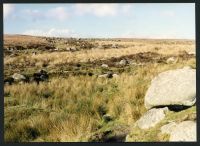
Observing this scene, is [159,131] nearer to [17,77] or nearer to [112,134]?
[112,134]

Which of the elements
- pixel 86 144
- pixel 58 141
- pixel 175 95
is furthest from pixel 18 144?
pixel 175 95

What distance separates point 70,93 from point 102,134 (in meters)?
2.83

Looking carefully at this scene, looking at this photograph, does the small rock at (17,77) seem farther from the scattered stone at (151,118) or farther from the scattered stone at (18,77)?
the scattered stone at (151,118)

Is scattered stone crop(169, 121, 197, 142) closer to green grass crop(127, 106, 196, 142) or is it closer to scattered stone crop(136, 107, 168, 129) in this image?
green grass crop(127, 106, 196, 142)

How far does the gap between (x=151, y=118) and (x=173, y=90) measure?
2.01ft

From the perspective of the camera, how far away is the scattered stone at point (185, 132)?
6.66m

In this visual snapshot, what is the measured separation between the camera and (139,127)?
7.60 meters

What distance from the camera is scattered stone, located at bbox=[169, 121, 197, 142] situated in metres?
6.66

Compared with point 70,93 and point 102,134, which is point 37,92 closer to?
point 70,93

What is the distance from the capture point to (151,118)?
7.54 m

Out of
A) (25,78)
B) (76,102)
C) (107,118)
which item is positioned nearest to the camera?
(107,118)

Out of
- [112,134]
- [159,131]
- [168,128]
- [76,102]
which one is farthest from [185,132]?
[76,102]

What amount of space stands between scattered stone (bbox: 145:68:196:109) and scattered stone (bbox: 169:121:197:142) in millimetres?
784

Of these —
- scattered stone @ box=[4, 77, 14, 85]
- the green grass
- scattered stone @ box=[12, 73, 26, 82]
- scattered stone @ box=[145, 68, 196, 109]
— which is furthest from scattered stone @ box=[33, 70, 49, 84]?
the green grass
